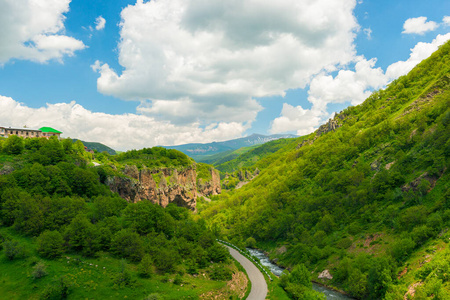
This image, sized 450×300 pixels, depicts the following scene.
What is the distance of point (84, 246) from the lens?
126 ft

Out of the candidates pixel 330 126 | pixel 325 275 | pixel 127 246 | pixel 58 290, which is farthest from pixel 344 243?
pixel 330 126

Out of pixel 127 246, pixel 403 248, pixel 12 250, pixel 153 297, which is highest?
pixel 12 250

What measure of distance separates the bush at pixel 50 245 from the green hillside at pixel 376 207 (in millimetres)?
40263

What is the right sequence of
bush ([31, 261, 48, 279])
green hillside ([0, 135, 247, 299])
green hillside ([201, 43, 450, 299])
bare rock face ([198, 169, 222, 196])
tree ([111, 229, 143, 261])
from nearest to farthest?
bush ([31, 261, 48, 279]), green hillside ([0, 135, 247, 299]), tree ([111, 229, 143, 261]), green hillside ([201, 43, 450, 299]), bare rock face ([198, 169, 222, 196])

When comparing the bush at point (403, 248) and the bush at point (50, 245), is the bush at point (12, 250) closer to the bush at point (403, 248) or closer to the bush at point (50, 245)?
the bush at point (50, 245)

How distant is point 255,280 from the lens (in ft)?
170

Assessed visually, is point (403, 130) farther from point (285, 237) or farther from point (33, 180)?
point (33, 180)

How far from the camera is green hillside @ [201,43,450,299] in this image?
46438 mm

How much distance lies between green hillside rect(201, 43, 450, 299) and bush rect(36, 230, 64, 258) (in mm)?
40263

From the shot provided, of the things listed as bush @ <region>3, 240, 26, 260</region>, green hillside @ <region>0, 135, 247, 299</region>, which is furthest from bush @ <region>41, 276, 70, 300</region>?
bush @ <region>3, 240, 26, 260</region>

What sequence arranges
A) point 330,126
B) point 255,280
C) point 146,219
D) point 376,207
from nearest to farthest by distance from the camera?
1. point 146,219
2. point 255,280
3. point 376,207
4. point 330,126

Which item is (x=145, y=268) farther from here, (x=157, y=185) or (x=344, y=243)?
(x=157, y=185)

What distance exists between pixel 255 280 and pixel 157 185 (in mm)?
57418

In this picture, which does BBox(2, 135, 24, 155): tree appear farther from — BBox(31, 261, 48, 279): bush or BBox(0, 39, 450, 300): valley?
BBox(31, 261, 48, 279): bush
